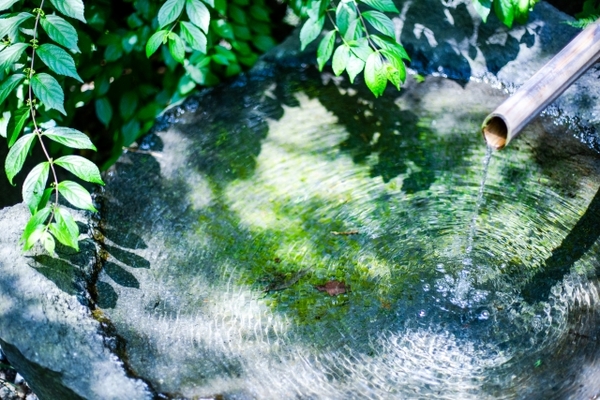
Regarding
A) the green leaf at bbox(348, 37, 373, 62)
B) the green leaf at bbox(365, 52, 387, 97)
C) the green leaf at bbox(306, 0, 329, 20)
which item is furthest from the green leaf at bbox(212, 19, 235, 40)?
the green leaf at bbox(365, 52, 387, 97)

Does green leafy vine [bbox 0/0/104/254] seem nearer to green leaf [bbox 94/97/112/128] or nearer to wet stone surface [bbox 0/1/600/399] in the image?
wet stone surface [bbox 0/1/600/399]

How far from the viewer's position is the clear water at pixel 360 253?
2488 mm

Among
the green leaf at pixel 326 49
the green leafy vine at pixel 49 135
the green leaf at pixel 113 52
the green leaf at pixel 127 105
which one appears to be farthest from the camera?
the green leaf at pixel 127 105

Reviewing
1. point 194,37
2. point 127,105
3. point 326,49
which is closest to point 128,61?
point 127,105

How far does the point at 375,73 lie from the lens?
7.24ft

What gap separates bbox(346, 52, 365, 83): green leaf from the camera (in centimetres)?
224

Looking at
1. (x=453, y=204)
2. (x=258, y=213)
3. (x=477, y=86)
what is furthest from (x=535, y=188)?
(x=258, y=213)

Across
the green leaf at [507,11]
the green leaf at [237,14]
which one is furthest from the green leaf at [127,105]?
the green leaf at [507,11]

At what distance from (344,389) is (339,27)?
1.36 meters

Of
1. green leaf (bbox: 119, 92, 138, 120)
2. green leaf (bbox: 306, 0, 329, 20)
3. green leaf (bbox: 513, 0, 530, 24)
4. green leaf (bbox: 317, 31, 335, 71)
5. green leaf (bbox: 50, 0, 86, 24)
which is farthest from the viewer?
green leaf (bbox: 119, 92, 138, 120)

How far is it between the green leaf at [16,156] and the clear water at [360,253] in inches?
29.8

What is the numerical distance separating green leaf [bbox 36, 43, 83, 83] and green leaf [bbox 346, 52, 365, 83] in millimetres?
923

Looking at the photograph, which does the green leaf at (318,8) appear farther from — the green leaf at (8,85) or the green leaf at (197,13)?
the green leaf at (8,85)

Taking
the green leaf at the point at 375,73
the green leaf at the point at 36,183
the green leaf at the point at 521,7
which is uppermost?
the green leaf at the point at 521,7
